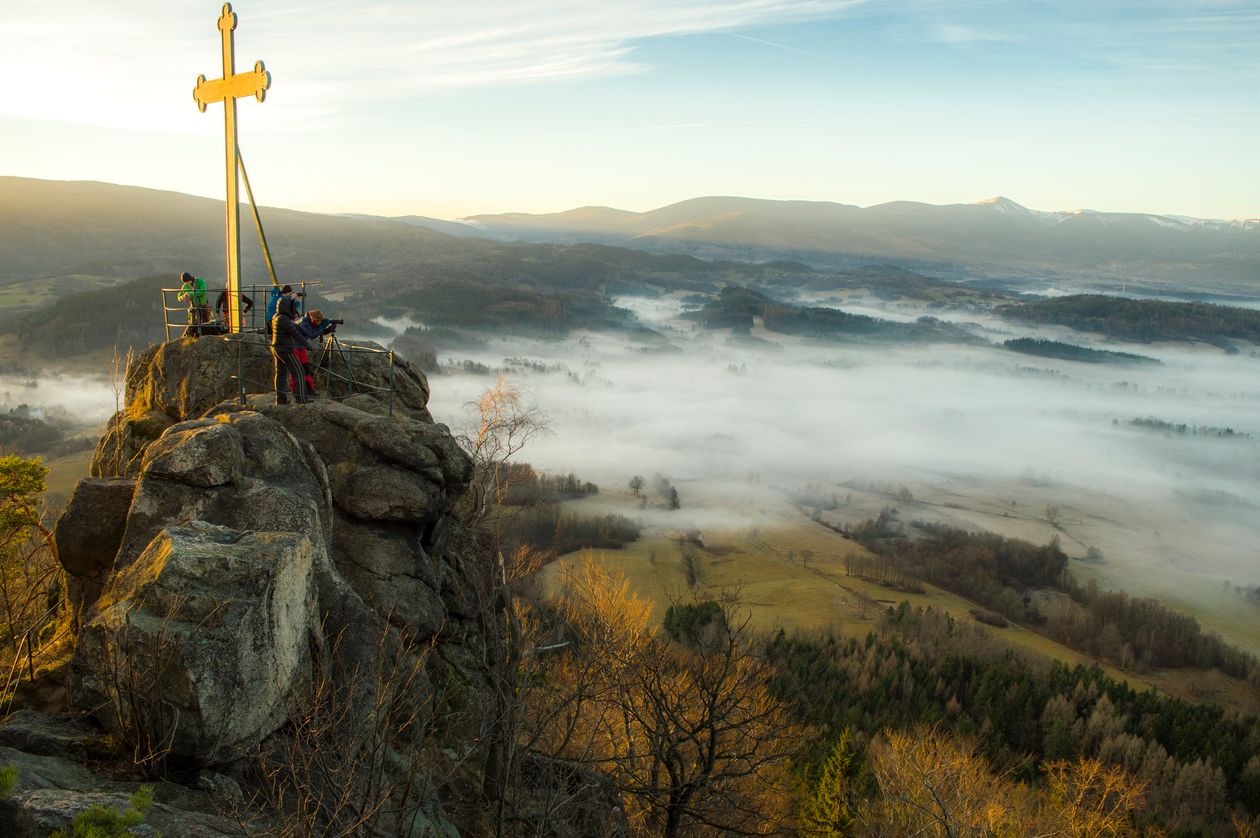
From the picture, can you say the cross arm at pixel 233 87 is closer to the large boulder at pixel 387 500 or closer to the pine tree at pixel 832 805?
the large boulder at pixel 387 500

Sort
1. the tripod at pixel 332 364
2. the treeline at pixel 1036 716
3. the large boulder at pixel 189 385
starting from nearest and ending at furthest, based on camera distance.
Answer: the large boulder at pixel 189 385 < the tripod at pixel 332 364 < the treeline at pixel 1036 716

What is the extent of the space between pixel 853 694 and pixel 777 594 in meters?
64.0

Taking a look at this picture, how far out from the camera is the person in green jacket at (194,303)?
2197cm

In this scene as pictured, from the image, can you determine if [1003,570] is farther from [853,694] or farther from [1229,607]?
[853,694]

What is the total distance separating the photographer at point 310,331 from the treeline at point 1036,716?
4991 centimetres

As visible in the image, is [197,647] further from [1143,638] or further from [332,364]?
[1143,638]

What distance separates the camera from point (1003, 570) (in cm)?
18425

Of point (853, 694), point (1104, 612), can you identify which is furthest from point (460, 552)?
point (1104, 612)

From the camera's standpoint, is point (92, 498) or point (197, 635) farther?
point (92, 498)

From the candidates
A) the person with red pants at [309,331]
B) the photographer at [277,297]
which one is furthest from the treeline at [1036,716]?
the photographer at [277,297]

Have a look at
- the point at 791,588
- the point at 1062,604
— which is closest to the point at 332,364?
the point at 791,588

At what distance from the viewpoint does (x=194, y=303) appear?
22234 mm

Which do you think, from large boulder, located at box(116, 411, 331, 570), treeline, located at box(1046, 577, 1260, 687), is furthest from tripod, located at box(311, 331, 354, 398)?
treeline, located at box(1046, 577, 1260, 687)

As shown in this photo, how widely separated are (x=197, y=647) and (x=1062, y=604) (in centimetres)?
18654
